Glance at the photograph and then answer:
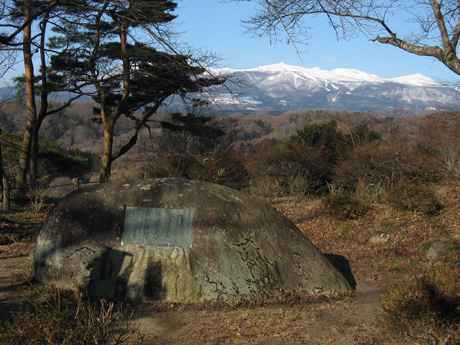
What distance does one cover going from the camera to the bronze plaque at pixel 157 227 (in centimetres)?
568

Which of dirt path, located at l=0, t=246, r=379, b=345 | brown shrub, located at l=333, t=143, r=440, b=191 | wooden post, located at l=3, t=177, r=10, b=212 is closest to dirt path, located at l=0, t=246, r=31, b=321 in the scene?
dirt path, located at l=0, t=246, r=379, b=345

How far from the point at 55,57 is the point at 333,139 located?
42.7 feet

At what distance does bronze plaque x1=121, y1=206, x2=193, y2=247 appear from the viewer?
5.68 m

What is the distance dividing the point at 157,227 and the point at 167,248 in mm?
331

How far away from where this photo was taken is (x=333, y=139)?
1975 cm

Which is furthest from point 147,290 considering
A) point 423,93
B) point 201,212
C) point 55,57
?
point 423,93

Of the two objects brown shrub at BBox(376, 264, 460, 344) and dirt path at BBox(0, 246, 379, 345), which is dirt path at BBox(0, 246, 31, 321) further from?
brown shrub at BBox(376, 264, 460, 344)

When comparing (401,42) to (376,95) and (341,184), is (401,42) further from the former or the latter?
(376,95)

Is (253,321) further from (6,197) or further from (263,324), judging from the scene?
(6,197)

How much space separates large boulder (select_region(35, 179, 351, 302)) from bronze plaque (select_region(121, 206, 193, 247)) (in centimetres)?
1

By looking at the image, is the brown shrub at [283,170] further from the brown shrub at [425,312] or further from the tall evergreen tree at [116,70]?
the brown shrub at [425,312]

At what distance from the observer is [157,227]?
18.8 ft

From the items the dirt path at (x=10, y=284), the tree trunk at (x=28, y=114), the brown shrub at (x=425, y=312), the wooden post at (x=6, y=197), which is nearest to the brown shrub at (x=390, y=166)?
the brown shrub at (x=425, y=312)

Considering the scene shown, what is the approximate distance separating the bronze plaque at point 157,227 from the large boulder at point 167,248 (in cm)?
1
